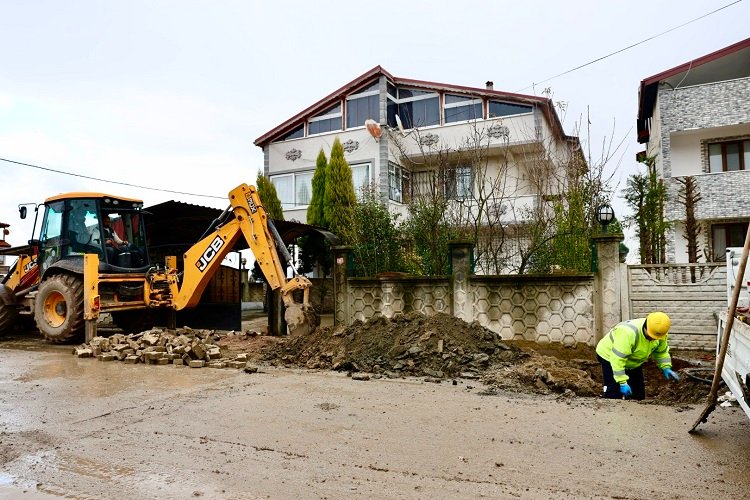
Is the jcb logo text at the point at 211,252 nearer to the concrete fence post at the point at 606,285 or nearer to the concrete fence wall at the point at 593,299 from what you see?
the concrete fence wall at the point at 593,299

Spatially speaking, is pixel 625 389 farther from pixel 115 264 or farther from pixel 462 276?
pixel 115 264

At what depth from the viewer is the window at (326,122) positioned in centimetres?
2241

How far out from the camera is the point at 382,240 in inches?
555

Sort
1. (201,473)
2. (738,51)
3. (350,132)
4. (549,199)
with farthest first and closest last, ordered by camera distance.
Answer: (350,132)
(738,51)
(549,199)
(201,473)

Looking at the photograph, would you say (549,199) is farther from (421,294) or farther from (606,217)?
(421,294)

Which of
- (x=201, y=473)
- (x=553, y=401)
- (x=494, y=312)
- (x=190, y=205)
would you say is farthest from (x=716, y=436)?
(x=190, y=205)

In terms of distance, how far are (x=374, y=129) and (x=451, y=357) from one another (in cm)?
1358

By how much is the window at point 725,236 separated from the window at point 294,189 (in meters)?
14.8

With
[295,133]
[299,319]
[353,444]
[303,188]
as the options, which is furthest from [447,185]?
[295,133]

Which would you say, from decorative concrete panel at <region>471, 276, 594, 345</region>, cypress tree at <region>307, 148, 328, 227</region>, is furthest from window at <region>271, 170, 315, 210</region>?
decorative concrete panel at <region>471, 276, 594, 345</region>

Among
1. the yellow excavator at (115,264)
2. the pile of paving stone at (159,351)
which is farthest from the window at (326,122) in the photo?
the pile of paving stone at (159,351)

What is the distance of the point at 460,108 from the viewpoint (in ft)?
68.2

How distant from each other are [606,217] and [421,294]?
406 centimetres

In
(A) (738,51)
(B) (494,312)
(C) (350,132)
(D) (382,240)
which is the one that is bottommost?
(B) (494,312)
